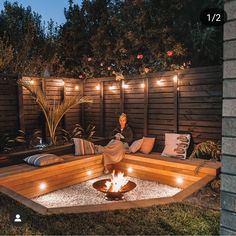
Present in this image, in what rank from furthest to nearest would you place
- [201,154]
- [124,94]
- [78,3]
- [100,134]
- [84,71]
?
[78,3], [84,71], [100,134], [124,94], [201,154]

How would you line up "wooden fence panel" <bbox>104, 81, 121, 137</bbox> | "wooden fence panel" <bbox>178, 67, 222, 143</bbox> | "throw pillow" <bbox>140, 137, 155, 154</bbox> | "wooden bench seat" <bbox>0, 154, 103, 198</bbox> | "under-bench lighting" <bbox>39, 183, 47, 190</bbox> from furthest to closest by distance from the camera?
"wooden fence panel" <bbox>104, 81, 121, 137</bbox> < "throw pillow" <bbox>140, 137, 155, 154</bbox> < "wooden fence panel" <bbox>178, 67, 222, 143</bbox> < "under-bench lighting" <bbox>39, 183, 47, 190</bbox> < "wooden bench seat" <bbox>0, 154, 103, 198</bbox>

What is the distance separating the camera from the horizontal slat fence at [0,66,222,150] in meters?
5.63

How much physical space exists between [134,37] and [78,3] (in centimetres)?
380

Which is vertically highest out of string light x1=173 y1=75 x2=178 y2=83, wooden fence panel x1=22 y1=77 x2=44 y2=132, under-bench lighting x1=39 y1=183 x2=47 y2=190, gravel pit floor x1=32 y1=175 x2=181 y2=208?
string light x1=173 y1=75 x2=178 y2=83

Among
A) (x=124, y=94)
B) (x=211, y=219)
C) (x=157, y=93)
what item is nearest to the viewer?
(x=211, y=219)

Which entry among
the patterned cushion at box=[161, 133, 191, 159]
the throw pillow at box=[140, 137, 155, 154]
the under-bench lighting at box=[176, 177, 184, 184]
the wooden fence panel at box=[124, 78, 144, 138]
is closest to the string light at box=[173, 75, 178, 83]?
the wooden fence panel at box=[124, 78, 144, 138]

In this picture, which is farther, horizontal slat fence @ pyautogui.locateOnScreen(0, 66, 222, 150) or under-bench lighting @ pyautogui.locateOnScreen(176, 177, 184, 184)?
horizontal slat fence @ pyautogui.locateOnScreen(0, 66, 222, 150)

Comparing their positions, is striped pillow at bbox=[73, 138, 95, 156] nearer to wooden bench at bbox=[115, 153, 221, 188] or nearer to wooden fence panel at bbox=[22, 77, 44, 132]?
wooden bench at bbox=[115, 153, 221, 188]

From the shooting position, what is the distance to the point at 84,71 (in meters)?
9.23

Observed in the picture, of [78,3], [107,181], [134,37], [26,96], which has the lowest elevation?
[107,181]

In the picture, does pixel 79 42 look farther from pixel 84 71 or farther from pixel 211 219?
pixel 211 219

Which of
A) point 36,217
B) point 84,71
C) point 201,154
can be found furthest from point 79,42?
point 36,217

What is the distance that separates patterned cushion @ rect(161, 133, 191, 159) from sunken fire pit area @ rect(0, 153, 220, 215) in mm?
249

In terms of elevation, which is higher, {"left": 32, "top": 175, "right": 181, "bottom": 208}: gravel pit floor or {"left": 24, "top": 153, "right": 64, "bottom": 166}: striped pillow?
{"left": 24, "top": 153, "right": 64, "bottom": 166}: striped pillow
